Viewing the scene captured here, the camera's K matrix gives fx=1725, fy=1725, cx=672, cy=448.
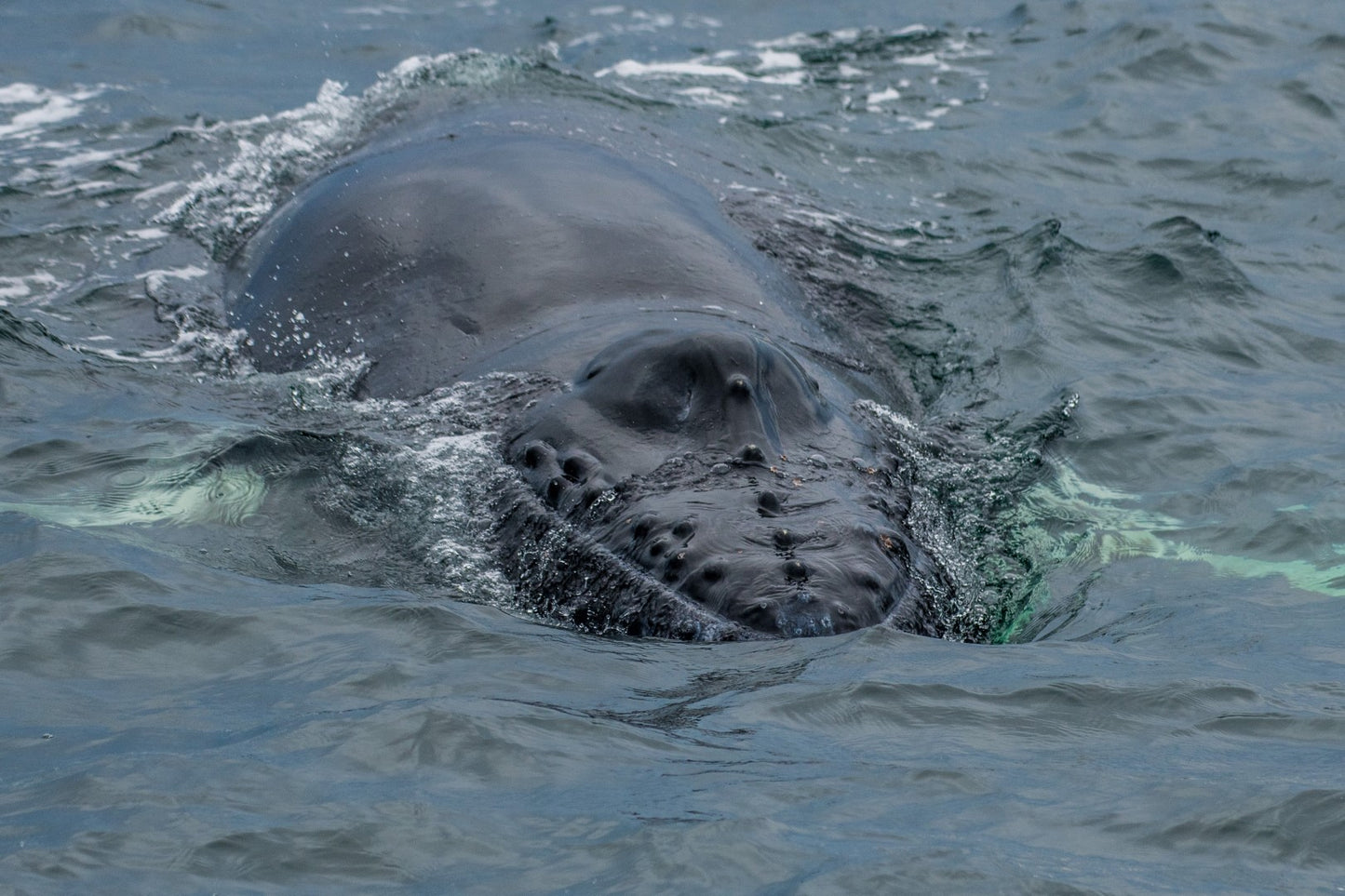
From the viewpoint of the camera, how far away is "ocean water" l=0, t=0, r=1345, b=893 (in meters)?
5.64

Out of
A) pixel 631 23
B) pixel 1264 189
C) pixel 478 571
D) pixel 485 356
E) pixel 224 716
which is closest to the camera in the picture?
pixel 224 716

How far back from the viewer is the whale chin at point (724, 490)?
707cm

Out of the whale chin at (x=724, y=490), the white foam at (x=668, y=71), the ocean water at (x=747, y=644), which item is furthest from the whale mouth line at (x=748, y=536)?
the white foam at (x=668, y=71)

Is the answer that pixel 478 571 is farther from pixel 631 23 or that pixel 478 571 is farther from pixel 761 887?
pixel 631 23

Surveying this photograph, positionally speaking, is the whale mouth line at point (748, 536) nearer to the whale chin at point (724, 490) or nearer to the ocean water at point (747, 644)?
the whale chin at point (724, 490)

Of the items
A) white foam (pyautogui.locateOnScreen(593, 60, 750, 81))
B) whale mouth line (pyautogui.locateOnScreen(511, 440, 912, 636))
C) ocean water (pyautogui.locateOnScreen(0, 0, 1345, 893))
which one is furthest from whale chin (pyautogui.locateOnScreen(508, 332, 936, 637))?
white foam (pyautogui.locateOnScreen(593, 60, 750, 81))

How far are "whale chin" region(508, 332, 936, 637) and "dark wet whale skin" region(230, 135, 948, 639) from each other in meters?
0.01

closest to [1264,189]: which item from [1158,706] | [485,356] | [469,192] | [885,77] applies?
[885,77]

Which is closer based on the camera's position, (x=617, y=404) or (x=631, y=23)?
(x=617, y=404)

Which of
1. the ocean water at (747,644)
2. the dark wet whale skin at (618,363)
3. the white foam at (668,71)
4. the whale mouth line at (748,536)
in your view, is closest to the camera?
the ocean water at (747,644)

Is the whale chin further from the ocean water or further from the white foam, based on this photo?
the white foam

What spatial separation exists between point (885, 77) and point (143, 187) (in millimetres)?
8544

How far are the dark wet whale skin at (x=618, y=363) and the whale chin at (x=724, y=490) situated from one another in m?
0.01

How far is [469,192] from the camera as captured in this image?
11.5 metres
